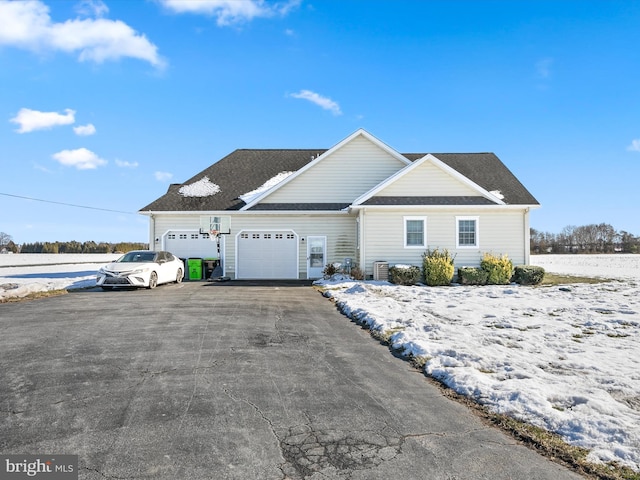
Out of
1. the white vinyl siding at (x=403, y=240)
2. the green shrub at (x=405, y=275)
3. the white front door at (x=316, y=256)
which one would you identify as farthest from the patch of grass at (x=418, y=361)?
the white front door at (x=316, y=256)

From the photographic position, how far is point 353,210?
63.9 feet

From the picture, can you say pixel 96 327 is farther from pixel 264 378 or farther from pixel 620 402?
pixel 620 402

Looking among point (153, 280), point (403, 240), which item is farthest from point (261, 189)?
point (153, 280)

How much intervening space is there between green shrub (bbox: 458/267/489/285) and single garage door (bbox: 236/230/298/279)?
7706 millimetres

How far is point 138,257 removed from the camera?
1638 cm

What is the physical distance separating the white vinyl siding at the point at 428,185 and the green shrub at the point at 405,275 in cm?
343

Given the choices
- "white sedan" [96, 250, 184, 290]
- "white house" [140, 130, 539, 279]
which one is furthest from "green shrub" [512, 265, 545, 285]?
"white sedan" [96, 250, 184, 290]

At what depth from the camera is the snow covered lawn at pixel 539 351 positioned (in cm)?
423

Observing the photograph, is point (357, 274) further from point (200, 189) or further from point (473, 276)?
point (200, 189)

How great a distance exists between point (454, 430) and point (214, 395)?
252 centimetres

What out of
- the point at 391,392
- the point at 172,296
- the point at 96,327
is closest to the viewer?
the point at 391,392

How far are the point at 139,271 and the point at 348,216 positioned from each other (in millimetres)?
9962

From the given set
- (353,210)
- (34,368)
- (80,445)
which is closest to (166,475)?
(80,445)

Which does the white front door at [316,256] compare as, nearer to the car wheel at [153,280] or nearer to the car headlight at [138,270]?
the car wheel at [153,280]
